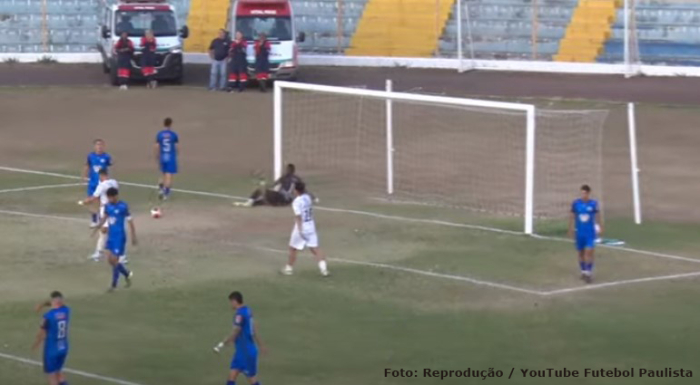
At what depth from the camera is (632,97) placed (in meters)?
45.6

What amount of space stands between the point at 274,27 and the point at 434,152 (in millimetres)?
12191

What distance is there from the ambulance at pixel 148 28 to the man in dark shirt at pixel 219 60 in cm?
136

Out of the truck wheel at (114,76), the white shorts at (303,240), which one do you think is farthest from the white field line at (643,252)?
the truck wheel at (114,76)

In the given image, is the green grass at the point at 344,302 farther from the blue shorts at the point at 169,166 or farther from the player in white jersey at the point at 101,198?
the blue shorts at the point at 169,166

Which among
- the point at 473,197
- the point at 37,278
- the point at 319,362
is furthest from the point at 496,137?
the point at 319,362

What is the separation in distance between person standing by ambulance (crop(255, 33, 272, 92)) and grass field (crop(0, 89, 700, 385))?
10812 mm

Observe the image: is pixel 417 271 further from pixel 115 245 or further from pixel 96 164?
pixel 96 164

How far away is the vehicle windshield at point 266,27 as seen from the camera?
47.8 m

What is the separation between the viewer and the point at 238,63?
46344mm

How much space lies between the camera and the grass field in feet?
69.1

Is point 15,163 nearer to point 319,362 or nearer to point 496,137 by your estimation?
point 496,137

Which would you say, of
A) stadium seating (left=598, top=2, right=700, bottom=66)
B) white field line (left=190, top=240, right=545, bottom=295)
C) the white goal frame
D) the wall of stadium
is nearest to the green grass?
white field line (left=190, top=240, right=545, bottom=295)

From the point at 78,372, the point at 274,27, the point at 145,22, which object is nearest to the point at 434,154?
the point at 274,27

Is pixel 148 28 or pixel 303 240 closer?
pixel 303 240
